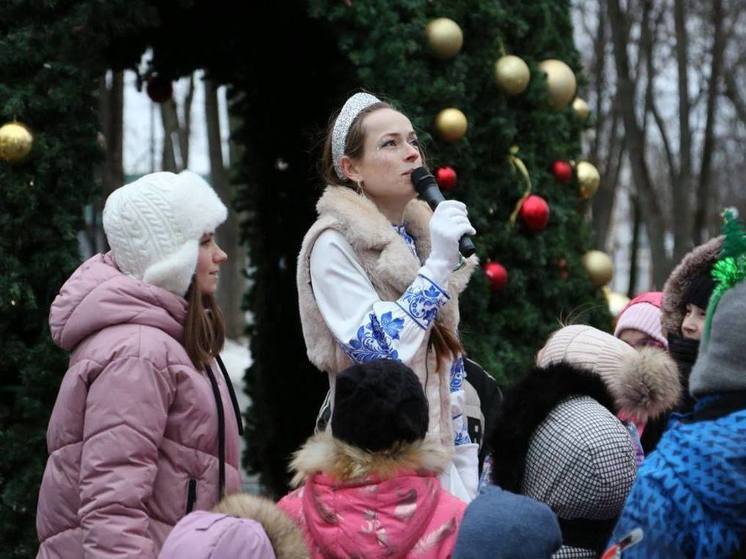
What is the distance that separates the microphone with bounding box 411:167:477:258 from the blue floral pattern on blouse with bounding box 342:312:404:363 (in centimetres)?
30

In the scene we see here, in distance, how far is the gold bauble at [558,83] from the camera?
256 inches

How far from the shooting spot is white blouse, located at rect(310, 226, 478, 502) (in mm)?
3621

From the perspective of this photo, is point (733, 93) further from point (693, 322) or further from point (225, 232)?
point (693, 322)

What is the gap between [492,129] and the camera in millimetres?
6281

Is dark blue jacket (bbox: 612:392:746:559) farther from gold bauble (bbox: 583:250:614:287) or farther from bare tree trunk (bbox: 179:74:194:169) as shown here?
bare tree trunk (bbox: 179:74:194:169)

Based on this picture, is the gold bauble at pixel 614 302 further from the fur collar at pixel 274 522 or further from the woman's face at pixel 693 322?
the fur collar at pixel 274 522

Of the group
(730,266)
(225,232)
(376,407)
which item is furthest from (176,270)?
(225,232)

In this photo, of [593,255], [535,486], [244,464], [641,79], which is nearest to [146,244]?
[535,486]

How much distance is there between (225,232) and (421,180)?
1459cm

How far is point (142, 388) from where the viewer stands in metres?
3.42

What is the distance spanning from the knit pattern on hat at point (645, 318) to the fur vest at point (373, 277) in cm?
138

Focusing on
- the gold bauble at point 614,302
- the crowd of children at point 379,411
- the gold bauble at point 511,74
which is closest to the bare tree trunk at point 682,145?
the gold bauble at point 614,302

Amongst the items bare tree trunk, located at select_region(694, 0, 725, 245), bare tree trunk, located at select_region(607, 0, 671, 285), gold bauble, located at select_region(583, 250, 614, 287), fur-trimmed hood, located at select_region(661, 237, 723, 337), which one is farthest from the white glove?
bare tree trunk, located at select_region(694, 0, 725, 245)

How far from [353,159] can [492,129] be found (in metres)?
2.41
